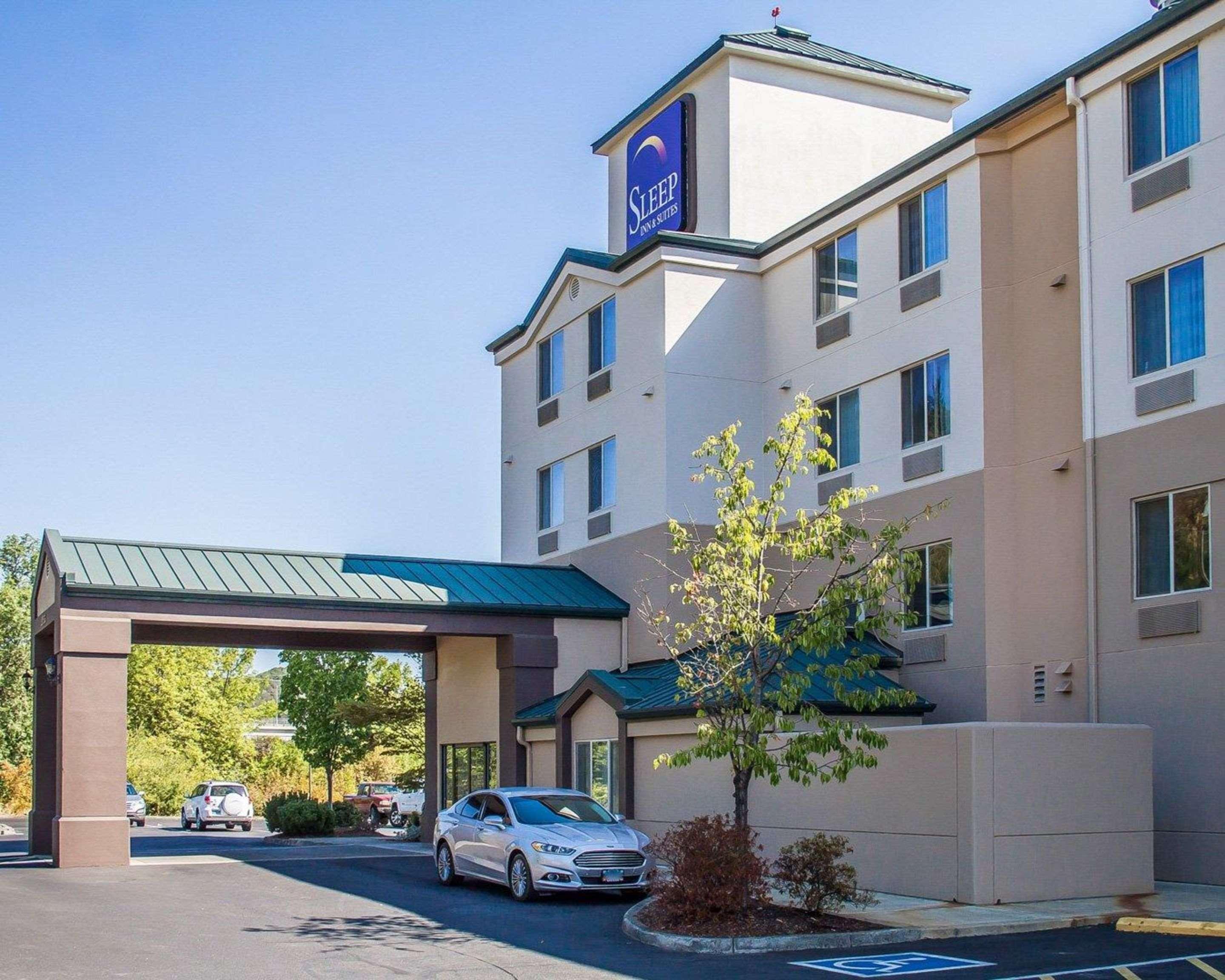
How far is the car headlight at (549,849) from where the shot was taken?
18.8 metres

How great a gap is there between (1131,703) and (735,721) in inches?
277

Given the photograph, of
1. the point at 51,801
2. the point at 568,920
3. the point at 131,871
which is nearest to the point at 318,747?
the point at 51,801

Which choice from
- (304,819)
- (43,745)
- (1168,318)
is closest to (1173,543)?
(1168,318)

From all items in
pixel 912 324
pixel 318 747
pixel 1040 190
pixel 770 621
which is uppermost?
pixel 1040 190

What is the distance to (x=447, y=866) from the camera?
21.6 meters

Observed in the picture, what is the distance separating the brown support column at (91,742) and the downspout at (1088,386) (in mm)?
15914

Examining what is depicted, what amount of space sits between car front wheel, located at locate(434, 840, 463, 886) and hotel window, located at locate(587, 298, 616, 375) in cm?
1270

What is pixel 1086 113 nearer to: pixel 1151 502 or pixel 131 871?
pixel 1151 502

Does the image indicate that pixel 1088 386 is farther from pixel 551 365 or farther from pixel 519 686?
pixel 551 365

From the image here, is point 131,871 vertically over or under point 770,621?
under

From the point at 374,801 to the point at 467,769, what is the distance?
13.9 meters

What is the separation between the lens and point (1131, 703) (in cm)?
2039

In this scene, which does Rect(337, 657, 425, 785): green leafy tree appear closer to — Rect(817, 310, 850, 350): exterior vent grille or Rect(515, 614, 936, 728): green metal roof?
Rect(515, 614, 936, 728): green metal roof

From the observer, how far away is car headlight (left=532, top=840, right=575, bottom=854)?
18797mm
